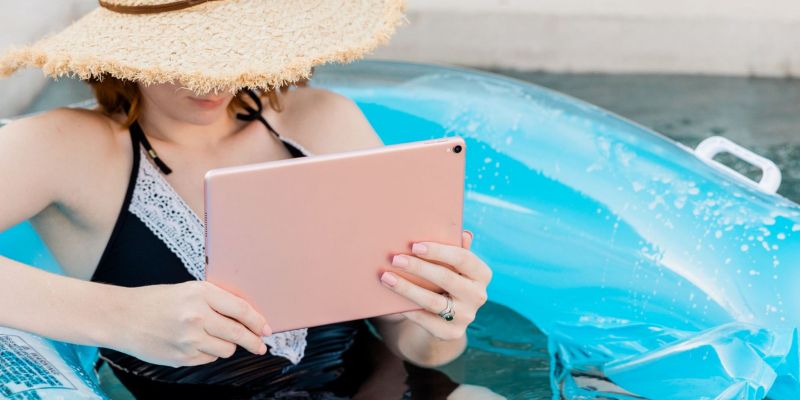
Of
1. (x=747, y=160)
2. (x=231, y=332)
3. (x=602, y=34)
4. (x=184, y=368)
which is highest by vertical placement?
(x=602, y=34)

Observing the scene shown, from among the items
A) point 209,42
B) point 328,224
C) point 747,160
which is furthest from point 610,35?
point 328,224

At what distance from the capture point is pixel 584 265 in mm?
2121

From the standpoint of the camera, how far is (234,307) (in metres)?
1.37

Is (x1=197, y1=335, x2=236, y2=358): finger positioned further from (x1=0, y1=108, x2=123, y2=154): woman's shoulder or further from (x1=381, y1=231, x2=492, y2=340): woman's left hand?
(x1=0, y1=108, x2=123, y2=154): woman's shoulder

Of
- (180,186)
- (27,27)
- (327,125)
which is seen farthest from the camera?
(27,27)

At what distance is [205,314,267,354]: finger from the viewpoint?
137 cm

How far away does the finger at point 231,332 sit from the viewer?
137cm

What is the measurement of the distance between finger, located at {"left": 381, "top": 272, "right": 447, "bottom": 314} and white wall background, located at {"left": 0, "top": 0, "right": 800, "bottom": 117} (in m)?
2.98

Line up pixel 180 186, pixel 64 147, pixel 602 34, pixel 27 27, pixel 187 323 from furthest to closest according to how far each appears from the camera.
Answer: pixel 602 34, pixel 27 27, pixel 180 186, pixel 64 147, pixel 187 323

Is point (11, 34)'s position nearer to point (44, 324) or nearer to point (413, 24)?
point (413, 24)

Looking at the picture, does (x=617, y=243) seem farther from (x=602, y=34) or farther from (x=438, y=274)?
(x=602, y=34)

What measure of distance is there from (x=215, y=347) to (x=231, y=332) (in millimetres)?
29

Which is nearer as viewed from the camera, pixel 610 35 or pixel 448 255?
pixel 448 255

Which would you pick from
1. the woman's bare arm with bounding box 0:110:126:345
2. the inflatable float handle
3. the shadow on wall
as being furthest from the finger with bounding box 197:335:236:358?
the shadow on wall
